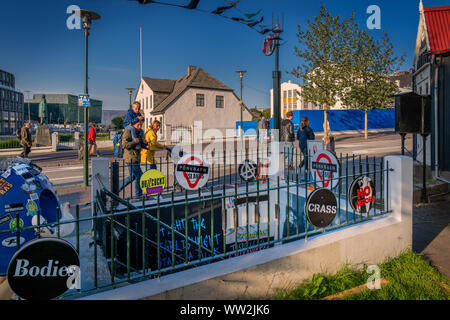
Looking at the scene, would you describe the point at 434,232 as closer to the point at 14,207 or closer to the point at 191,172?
the point at 191,172

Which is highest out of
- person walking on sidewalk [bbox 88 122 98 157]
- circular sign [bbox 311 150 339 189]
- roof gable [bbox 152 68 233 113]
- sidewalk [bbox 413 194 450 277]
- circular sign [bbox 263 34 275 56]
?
roof gable [bbox 152 68 233 113]

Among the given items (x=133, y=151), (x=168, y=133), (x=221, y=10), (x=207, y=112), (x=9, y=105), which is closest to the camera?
(x=221, y=10)

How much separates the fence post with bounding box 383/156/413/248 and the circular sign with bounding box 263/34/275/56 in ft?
16.1

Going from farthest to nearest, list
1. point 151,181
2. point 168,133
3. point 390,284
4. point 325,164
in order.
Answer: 1. point 168,133
2. point 151,181
3. point 325,164
4. point 390,284

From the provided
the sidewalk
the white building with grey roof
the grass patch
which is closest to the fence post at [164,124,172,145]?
the white building with grey roof

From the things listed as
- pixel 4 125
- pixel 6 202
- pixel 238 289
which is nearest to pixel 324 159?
pixel 238 289

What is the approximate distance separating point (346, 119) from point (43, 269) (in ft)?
142

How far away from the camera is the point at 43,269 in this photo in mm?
2680

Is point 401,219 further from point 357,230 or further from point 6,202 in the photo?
point 6,202

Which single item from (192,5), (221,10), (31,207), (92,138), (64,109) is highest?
(64,109)

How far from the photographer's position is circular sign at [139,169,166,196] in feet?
20.7

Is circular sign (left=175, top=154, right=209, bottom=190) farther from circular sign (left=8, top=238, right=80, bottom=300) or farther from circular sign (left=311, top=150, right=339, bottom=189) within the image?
circular sign (left=8, top=238, right=80, bottom=300)

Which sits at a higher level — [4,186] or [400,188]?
[4,186]

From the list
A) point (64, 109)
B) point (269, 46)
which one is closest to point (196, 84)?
point (269, 46)
